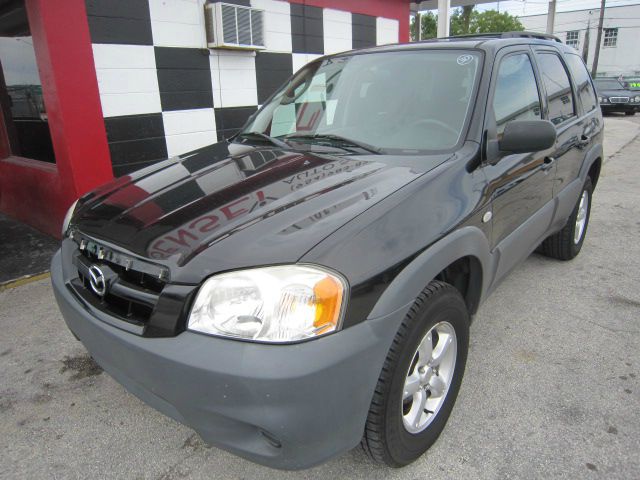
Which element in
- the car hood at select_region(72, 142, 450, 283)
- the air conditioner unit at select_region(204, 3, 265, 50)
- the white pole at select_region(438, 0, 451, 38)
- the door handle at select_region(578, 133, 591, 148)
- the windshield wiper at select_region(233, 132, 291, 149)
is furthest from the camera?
the white pole at select_region(438, 0, 451, 38)

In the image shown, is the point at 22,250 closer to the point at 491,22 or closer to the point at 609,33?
the point at 491,22

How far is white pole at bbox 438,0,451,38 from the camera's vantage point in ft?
22.3

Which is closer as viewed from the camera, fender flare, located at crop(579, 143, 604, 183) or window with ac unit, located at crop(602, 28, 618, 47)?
fender flare, located at crop(579, 143, 604, 183)

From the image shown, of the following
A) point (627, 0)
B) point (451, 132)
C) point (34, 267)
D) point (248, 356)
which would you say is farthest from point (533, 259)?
point (627, 0)

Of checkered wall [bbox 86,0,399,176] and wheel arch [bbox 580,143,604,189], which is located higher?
checkered wall [bbox 86,0,399,176]

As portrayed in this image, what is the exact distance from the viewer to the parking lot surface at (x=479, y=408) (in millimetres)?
1833

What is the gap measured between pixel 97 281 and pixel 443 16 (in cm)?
667

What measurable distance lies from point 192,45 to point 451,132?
3102 millimetres

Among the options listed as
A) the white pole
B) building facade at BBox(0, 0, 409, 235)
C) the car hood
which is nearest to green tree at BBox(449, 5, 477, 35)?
the white pole

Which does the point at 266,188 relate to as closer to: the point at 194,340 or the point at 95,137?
the point at 194,340

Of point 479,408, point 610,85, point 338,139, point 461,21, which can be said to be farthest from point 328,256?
point 461,21

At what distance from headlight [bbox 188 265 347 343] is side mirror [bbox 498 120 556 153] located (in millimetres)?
1124

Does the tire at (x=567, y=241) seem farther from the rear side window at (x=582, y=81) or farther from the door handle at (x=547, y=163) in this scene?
the door handle at (x=547, y=163)

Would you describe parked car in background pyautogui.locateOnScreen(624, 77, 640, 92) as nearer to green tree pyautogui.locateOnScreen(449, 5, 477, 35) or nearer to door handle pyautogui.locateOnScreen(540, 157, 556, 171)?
green tree pyautogui.locateOnScreen(449, 5, 477, 35)
